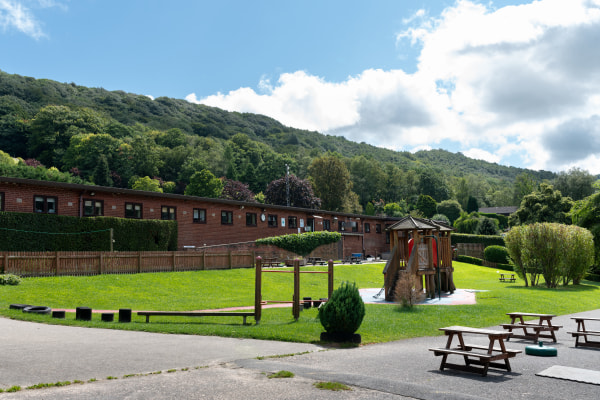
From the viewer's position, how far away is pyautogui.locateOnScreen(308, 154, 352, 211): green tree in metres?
88.5

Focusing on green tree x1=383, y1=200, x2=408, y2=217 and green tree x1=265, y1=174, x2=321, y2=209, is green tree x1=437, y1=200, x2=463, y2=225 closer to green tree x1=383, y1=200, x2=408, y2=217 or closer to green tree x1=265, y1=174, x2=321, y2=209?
green tree x1=383, y1=200, x2=408, y2=217

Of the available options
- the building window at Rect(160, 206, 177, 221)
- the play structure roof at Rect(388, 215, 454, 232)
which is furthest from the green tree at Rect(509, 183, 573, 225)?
the building window at Rect(160, 206, 177, 221)

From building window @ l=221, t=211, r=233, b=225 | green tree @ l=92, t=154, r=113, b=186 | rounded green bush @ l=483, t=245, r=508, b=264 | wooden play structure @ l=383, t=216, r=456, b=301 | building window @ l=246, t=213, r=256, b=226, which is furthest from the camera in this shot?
green tree @ l=92, t=154, r=113, b=186

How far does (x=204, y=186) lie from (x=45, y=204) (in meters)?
49.0

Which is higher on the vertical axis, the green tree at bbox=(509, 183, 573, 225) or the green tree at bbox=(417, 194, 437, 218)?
the green tree at bbox=(417, 194, 437, 218)

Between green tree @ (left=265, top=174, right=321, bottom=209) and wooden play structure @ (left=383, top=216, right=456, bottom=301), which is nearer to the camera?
wooden play structure @ (left=383, top=216, right=456, bottom=301)

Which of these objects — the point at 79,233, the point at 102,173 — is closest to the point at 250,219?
the point at 79,233

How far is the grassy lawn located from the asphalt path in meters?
1.53

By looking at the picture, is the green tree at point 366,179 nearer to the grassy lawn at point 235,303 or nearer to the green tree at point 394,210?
the green tree at point 394,210

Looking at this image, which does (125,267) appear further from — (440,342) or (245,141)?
(245,141)

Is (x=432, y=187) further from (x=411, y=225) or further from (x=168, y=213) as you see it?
(x=411, y=225)

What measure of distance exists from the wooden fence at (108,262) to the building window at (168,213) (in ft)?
21.1

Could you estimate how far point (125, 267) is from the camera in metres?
25.9

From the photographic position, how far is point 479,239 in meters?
55.1
